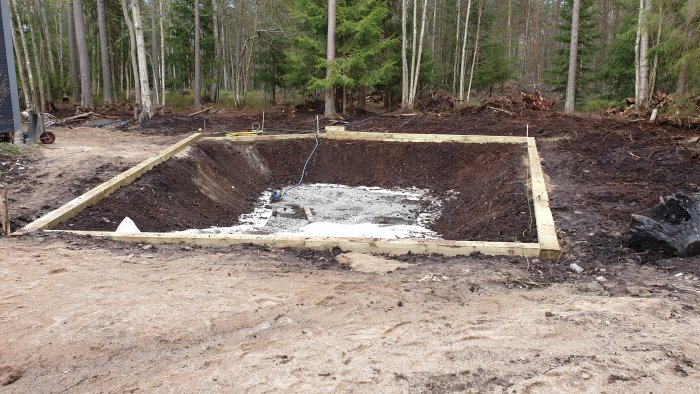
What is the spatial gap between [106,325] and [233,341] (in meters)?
0.96

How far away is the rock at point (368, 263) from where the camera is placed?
4910mm

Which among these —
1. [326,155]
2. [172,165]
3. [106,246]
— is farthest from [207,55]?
[106,246]

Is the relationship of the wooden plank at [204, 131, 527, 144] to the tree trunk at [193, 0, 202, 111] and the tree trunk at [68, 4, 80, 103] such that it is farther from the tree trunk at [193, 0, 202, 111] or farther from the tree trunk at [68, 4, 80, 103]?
the tree trunk at [68, 4, 80, 103]

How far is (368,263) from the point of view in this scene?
5098 mm

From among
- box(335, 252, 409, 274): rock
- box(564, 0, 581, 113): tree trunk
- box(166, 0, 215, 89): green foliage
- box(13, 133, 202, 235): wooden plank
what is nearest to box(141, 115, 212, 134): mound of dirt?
box(13, 133, 202, 235): wooden plank

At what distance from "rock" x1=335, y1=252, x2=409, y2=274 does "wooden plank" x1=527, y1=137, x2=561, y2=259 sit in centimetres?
163

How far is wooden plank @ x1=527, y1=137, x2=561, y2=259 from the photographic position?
5.25m

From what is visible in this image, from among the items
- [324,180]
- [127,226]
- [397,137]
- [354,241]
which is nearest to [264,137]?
[324,180]

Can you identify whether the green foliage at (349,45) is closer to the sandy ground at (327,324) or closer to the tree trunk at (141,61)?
the tree trunk at (141,61)

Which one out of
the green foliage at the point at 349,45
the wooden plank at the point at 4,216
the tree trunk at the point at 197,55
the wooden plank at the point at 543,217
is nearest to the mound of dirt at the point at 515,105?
the green foliage at the point at 349,45

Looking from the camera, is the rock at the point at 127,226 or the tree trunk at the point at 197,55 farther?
the tree trunk at the point at 197,55

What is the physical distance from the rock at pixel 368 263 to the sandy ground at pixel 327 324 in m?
0.13

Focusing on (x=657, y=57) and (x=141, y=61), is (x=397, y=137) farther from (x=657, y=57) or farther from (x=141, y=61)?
(x=657, y=57)

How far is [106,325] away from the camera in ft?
11.2
